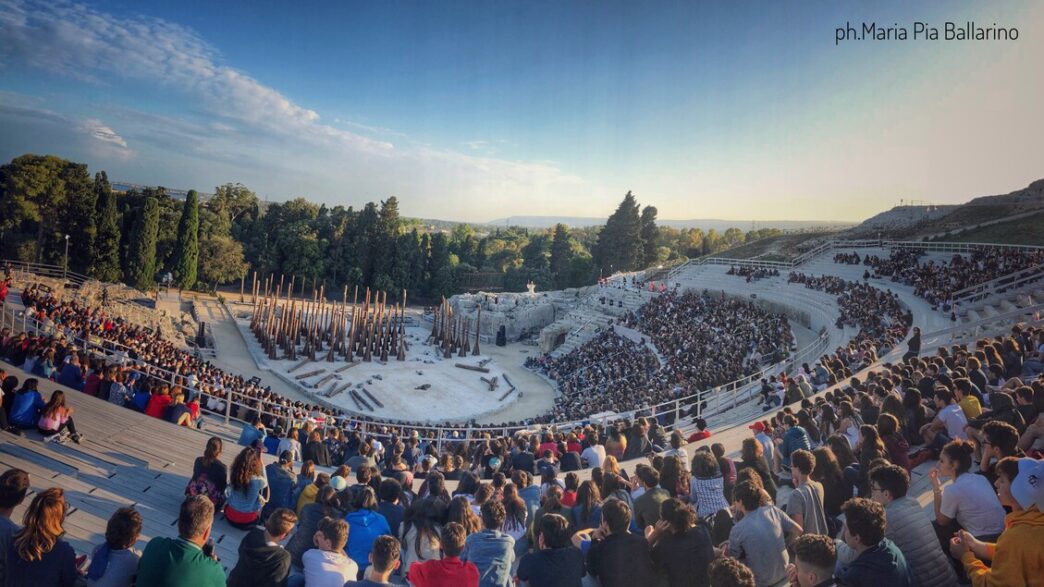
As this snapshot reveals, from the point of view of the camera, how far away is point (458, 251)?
66.7m

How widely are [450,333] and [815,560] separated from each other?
98.0 feet

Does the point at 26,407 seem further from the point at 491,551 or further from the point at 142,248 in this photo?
the point at 142,248

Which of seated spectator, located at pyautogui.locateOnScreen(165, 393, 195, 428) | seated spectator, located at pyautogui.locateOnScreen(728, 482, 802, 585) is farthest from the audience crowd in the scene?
seated spectator, located at pyautogui.locateOnScreen(165, 393, 195, 428)

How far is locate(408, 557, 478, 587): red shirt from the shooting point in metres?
3.52

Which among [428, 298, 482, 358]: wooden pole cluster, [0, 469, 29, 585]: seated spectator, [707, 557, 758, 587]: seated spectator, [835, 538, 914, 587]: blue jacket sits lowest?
[428, 298, 482, 358]: wooden pole cluster

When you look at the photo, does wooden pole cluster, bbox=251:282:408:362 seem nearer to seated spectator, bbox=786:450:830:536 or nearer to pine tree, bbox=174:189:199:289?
pine tree, bbox=174:189:199:289

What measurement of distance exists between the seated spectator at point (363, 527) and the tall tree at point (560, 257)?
53.0 m

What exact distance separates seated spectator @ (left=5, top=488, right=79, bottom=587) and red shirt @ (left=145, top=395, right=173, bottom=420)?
6.21 meters

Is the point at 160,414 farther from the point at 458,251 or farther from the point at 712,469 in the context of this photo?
the point at 458,251

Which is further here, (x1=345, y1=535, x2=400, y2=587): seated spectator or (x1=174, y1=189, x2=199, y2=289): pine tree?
(x1=174, y1=189, x2=199, y2=289): pine tree

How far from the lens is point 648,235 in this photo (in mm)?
56000

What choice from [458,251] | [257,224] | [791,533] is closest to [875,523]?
[791,533]

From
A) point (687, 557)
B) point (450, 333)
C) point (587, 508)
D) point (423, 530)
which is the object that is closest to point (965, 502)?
point (687, 557)

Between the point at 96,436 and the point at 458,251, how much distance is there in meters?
59.7
